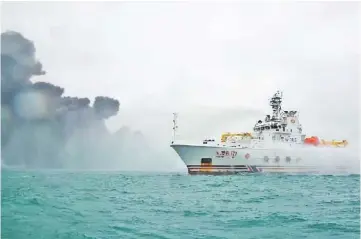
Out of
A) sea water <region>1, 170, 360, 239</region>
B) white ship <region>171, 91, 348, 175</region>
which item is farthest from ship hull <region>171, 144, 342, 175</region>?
sea water <region>1, 170, 360, 239</region>

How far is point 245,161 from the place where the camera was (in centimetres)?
970

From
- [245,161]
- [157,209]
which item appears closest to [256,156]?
[245,161]

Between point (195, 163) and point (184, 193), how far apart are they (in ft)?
14.8

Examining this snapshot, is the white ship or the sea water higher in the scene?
the white ship

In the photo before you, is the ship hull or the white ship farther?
the ship hull

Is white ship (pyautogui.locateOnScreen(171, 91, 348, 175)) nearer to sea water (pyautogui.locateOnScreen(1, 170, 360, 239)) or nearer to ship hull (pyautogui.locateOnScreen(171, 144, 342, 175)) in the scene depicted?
ship hull (pyautogui.locateOnScreen(171, 144, 342, 175))

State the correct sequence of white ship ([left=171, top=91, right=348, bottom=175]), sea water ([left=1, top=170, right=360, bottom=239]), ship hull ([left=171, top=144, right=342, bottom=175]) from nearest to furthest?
sea water ([left=1, top=170, right=360, bottom=239]) < white ship ([left=171, top=91, right=348, bottom=175]) < ship hull ([left=171, top=144, right=342, bottom=175])

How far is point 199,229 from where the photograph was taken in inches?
156

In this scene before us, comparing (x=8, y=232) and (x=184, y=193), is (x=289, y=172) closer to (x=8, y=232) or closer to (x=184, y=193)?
(x=184, y=193)

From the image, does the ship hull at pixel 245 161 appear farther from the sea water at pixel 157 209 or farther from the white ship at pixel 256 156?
the sea water at pixel 157 209

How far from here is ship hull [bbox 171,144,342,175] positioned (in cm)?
898

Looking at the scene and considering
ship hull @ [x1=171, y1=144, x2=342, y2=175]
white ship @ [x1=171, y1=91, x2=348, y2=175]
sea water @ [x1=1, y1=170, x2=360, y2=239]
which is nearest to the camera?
sea water @ [x1=1, y1=170, x2=360, y2=239]

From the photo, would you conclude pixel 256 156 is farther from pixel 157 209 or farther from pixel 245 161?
pixel 157 209

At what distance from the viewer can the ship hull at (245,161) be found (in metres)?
8.98
